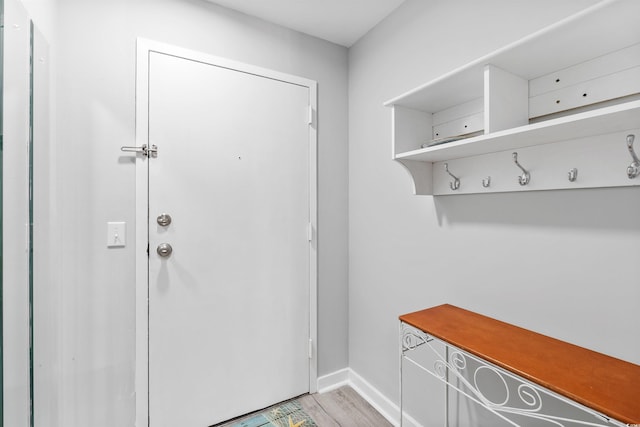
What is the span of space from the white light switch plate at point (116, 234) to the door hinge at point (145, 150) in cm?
36

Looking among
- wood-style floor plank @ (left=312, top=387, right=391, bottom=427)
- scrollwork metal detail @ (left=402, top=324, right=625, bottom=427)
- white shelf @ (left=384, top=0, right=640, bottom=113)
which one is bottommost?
wood-style floor plank @ (left=312, top=387, right=391, bottom=427)

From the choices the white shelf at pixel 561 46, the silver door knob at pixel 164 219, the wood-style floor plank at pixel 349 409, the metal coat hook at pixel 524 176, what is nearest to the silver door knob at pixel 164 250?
the silver door knob at pixel 164 219

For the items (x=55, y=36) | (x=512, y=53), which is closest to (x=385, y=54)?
(x=512, y=53)

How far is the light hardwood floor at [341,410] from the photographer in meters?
1.69

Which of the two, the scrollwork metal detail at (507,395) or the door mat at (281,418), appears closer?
the scrollwork metal detail at (507,395)

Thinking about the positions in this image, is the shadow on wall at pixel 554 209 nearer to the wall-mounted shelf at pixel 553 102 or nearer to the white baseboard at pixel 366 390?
the wall-mounted shelf at pixel 553 102

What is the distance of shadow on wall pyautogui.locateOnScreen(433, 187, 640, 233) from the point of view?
0.89 meters

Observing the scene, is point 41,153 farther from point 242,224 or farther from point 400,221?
point 400,221

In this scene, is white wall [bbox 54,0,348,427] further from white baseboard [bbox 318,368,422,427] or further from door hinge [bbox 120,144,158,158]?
white baseboard [bbox 318,368,422,427]

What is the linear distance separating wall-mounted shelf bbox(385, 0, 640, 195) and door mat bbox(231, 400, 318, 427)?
154cm

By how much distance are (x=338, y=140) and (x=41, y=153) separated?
5.12 feet

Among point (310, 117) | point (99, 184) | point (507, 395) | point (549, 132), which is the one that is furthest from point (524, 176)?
point (99, 184)

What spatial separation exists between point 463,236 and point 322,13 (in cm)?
150

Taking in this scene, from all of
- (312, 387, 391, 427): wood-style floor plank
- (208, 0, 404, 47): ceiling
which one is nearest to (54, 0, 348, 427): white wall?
(208, 0, 404, 47): ceiling
